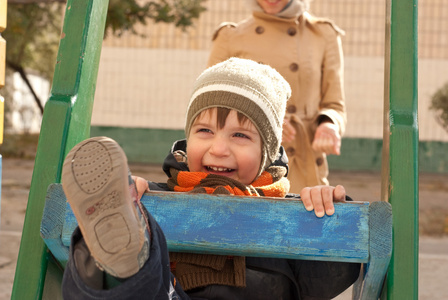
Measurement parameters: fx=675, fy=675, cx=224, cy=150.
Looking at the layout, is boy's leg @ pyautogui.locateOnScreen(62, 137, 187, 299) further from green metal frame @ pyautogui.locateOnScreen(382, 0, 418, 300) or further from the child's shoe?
green metal frame @ pyautogui.locateOnScreen(382, 0, 418, 300)

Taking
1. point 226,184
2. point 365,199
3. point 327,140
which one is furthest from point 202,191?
point 365,199

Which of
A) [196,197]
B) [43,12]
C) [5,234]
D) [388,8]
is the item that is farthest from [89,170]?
[43,12]

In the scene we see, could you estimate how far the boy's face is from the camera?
203 cm

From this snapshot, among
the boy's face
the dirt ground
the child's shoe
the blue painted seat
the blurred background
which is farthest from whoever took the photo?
the blurred background

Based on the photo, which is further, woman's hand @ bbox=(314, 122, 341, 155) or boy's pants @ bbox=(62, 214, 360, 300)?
woman's hand @ bbox=(314, 122, 341, 155)

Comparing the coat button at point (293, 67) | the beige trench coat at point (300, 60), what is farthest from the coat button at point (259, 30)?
the coat button at point (293, 67)

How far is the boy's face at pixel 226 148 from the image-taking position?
80.0 inches

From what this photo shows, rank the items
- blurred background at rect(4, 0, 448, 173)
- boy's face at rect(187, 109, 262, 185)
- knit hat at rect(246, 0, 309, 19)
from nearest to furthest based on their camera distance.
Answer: boy's face at rect(187, 109, 262, 185) → knit hat at rect(246, 0, 309, 19) → blurred background at rect(4, 0, 448, 173)

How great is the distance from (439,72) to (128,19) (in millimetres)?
6511

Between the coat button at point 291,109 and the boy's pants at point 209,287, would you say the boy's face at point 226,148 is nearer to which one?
the boy's pants at point 209,287

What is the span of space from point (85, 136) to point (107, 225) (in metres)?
0.73

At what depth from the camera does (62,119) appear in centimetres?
189

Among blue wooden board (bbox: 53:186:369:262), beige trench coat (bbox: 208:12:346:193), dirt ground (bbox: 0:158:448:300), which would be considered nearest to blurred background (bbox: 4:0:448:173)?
dirt ground (bbox: 0:158:448:300)

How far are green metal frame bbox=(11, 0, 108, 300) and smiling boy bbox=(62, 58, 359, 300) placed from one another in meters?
0.28
